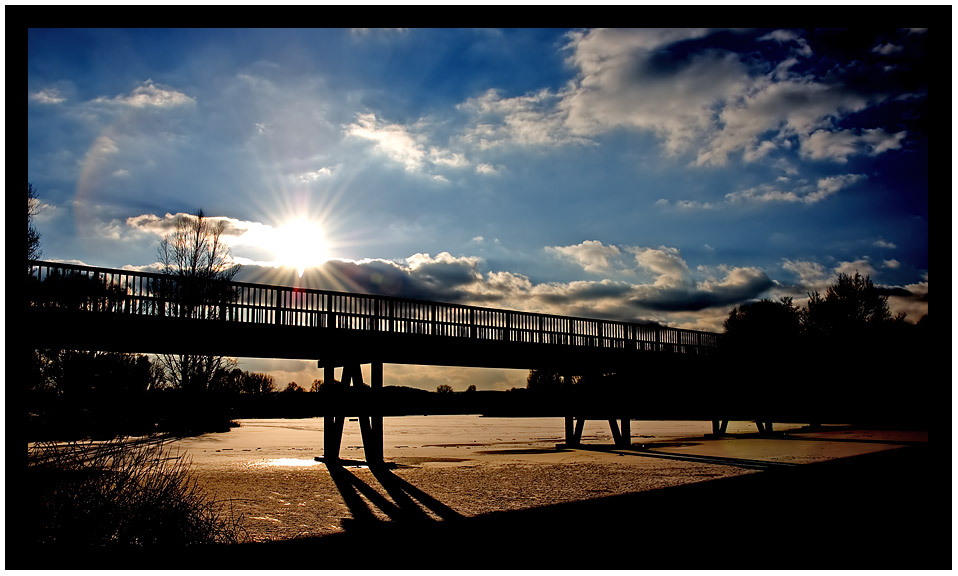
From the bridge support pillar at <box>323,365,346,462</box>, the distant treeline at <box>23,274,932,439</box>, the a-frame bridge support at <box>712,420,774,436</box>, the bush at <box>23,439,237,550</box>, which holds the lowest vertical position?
the a-frame bridge support at <box>712,420,774,436</box>

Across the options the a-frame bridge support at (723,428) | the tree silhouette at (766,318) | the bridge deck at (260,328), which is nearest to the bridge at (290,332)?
the bridge deck at (260,328)

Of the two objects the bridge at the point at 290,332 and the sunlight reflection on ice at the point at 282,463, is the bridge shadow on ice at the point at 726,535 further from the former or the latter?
the sunlight reflection on ice at the point at 282,463

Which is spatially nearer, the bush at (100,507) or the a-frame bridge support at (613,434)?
the bush at (100,507)

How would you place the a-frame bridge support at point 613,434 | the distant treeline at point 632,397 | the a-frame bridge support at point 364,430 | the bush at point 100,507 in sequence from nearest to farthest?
1. the distant treeline at point 632,397
2. the bush at point 100,507
3. the a-frame bridge support at point 364,430
4. the a-frame bridge support at point 613,434

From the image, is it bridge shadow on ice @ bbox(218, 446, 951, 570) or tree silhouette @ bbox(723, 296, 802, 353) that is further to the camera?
tree silhouette @ bbox(723, 296, 802, 353)

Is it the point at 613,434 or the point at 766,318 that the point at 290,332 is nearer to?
the point at 613,434

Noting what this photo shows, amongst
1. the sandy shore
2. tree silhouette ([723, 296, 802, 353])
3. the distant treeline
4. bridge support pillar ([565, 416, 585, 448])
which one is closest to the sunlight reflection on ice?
the sandy shore

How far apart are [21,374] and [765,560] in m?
4.96

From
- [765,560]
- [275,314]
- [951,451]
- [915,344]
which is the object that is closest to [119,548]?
[765,560]

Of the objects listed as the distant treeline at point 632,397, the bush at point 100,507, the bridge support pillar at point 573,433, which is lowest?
the bridge support pillar at point 573,433

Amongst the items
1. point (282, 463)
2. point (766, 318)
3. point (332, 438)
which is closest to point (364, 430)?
point (332, 438)

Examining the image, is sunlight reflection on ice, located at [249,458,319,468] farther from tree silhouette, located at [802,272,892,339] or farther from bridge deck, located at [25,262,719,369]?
tree silhouette, located at [802,272,892,339]

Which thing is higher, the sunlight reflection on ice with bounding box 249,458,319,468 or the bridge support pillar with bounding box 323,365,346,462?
the bridge support pillar with bounding box 323,365,346,462
